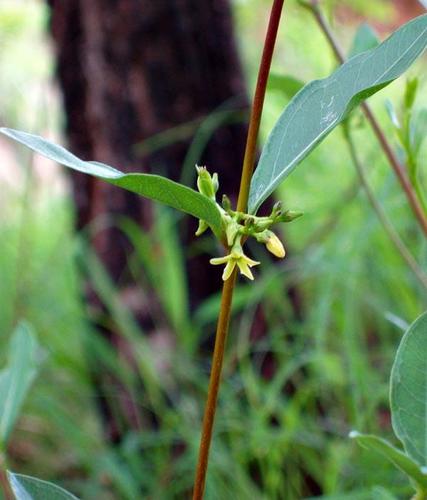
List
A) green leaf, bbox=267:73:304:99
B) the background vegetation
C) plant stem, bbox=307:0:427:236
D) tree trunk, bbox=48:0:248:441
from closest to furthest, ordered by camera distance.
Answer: plant stem, bbox=307:0:427:236 → green leaf, bbox=267:73:304:99 → the background vegetation → tree trunk, bbox=48:0:248:441

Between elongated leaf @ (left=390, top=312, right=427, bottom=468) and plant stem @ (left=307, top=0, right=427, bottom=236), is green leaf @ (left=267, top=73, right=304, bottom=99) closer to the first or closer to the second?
plant stem @ (left=307, top=0, right=427, bottom=236)

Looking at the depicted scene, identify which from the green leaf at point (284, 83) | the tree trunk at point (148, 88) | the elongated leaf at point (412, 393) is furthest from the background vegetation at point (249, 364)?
the elongated leaf at point (412, 393)

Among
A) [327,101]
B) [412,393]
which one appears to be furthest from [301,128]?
[412,393]

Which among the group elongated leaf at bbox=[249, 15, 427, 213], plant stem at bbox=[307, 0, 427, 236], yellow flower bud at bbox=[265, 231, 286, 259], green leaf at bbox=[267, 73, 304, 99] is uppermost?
green leaf at bbox=[267, 73, 304, 99]

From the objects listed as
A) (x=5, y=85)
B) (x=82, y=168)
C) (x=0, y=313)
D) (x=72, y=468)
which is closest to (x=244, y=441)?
(x=72, y=468)

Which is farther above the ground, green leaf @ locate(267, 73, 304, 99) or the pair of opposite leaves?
green leaf @ locate(267, 73, 304, 99)

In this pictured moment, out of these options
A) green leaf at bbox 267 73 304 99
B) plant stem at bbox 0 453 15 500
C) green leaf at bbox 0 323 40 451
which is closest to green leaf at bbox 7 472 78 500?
plant stem at bbox 0 453 15 500

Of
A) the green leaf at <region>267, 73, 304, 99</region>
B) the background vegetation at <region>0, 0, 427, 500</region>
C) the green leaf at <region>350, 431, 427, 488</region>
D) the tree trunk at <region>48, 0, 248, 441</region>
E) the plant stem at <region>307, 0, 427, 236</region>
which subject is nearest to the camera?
the green leaf at <region>350, 431, 427, 488</region>

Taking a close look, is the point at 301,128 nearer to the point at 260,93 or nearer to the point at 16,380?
the point at 260,93
